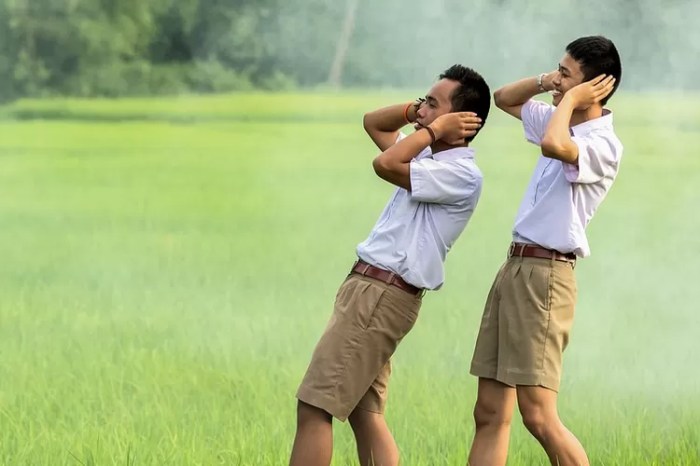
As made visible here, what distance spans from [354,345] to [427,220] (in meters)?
0.35

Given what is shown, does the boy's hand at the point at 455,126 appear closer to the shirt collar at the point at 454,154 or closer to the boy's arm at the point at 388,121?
→ the shirt collar at the point at 454,154

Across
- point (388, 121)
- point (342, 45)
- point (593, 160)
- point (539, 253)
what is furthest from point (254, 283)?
point (593, 160)

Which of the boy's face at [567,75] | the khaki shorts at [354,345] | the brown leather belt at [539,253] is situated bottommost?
the khaki shorts at [354,345]

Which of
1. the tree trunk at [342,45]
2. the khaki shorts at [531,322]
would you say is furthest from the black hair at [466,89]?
the tree trunk at [342,45]

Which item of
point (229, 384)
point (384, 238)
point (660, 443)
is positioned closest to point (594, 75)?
point (384, 238)

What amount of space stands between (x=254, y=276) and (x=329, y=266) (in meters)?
0.36

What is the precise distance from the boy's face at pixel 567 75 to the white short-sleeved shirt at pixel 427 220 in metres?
0.27

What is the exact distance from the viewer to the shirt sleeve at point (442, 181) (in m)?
3.27

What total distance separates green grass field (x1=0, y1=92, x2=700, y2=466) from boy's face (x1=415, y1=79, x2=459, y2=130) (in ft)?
3.86

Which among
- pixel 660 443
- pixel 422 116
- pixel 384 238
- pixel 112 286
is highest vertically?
pixel 422 116

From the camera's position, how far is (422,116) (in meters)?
3.36

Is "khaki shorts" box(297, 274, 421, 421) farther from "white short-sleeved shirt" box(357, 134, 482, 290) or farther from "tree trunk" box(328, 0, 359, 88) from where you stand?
"tree trunk" box(328, 0, 359, 88)

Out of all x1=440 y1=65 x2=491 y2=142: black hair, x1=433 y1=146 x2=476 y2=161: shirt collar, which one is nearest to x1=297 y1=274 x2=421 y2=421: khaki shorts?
x1=433 y1=146 x2=476 y2=161: shirt collar

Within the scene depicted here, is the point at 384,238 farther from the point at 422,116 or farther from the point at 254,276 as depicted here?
the point at 254,276
